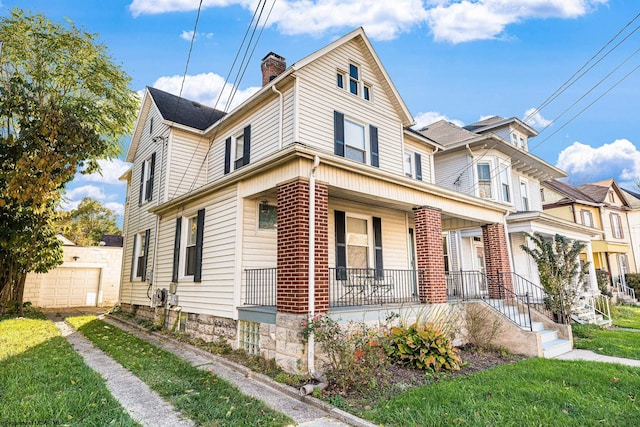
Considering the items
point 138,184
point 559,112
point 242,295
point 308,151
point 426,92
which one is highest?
point 426,92

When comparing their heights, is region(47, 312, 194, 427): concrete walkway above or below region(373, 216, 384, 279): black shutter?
below

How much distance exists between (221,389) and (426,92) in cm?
1540

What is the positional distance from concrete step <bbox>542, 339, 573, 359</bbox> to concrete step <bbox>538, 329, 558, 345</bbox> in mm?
82

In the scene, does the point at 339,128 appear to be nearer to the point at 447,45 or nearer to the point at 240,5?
the point at 240,5

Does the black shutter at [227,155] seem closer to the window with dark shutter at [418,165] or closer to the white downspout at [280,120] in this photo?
the white downspout at [280,120]

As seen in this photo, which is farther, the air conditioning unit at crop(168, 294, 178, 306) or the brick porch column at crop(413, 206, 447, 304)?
the air conditioning unit at crop(168, 294, 178, 306)

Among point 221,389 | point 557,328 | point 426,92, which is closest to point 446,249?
point 557,328

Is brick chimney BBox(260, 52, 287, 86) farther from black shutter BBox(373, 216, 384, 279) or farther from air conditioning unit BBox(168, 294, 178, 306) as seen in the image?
air conditioning unit BBox(168, 294, 178, 306)

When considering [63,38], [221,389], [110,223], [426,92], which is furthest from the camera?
[110,223]

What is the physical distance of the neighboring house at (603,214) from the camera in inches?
928

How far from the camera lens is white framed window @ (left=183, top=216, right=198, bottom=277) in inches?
376

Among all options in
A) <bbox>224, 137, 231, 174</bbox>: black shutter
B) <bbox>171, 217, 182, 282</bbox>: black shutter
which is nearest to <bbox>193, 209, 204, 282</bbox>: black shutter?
<bbox>171, 217, 182, 282</bbox>: black shutter

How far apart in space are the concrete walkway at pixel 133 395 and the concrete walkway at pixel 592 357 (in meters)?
7.79

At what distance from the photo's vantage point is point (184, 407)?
4.47m
